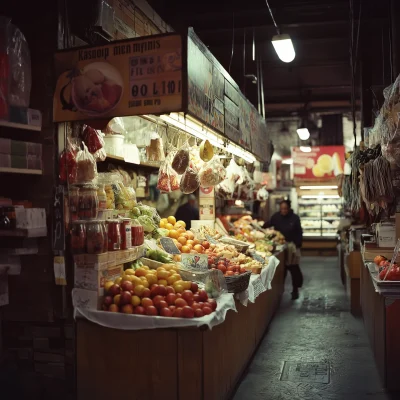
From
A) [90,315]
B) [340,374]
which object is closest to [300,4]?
[340,374]

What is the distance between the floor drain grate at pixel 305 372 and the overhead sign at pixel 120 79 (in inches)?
135

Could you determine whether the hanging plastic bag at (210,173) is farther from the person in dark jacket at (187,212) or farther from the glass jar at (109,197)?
the person in dark jacket at (187,212)

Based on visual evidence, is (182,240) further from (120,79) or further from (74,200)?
(120,79)

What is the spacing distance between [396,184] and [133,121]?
12.0 ft

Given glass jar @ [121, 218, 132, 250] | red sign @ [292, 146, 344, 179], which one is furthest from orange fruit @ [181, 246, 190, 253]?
red sign @ [292, 146, 344, 179]

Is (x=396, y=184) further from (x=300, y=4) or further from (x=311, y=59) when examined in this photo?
(x=311, y=59)

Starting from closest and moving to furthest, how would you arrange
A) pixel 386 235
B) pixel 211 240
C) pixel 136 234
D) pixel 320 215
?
pixel 136 234 → pixel 386 235 → pixel 211 240 → pixel 320 215

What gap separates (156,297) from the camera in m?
4.45

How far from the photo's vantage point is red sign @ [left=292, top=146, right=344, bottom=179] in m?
17.8

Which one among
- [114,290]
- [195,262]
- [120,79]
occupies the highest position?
[120,79]

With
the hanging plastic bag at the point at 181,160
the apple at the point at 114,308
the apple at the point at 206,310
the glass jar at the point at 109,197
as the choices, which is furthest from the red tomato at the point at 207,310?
the hanging plastic bag at the point at 181,160

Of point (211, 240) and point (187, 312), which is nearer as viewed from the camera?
point (187, 312)

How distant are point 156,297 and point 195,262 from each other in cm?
129

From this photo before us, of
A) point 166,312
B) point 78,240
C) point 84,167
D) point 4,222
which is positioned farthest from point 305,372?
point 4,222
